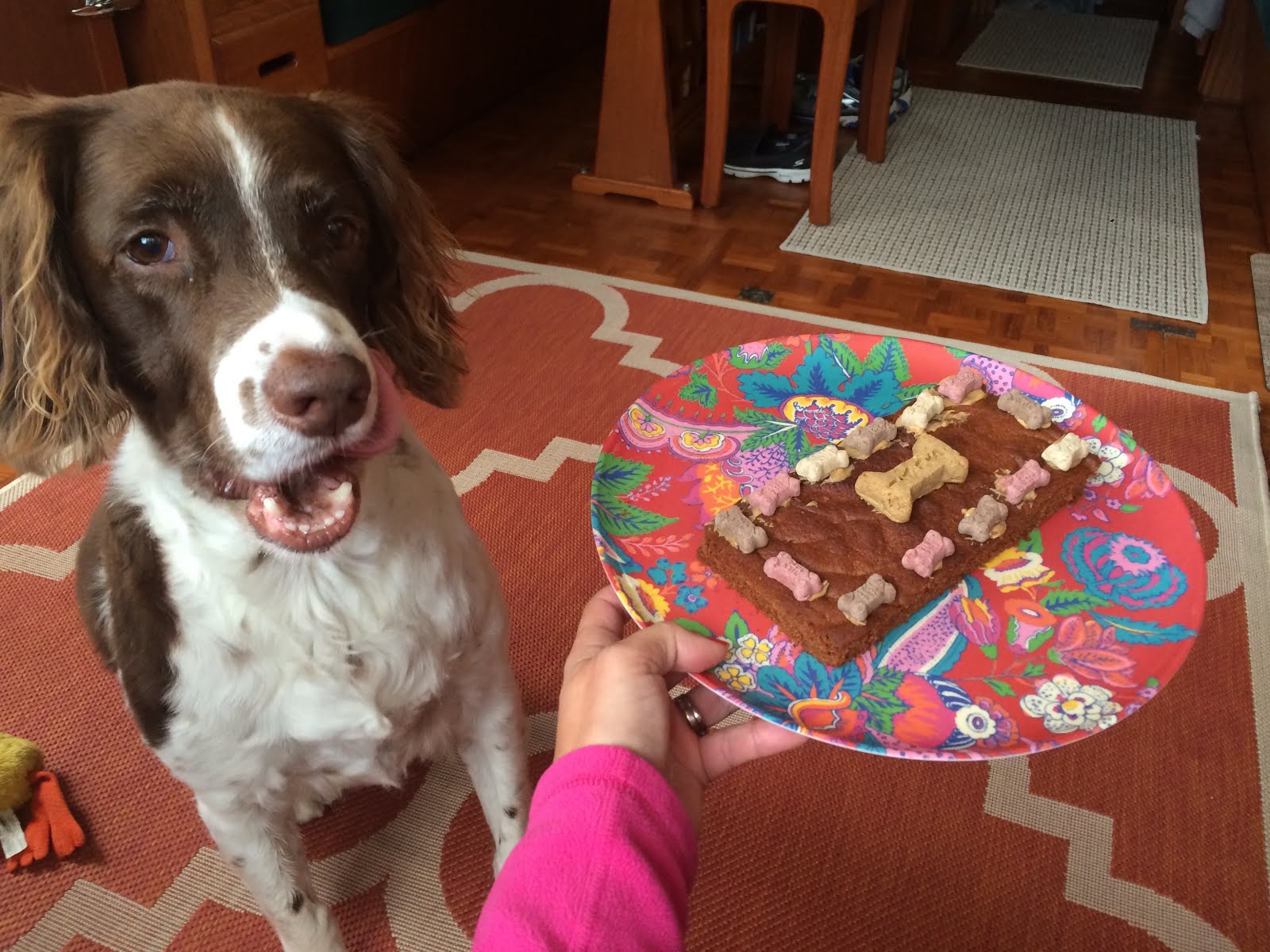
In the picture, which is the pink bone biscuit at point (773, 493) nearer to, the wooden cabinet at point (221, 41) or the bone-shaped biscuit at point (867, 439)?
the bone-shaped biscuit at point (867, 439)

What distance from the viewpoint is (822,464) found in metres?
1.21

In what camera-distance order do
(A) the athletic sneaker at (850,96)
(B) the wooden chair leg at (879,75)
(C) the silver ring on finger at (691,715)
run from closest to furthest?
(C) the silver ring on finger at (691,715) → (B) the wooden chair leg at (879,75) → (A) the athletic sneaker at (850,96)

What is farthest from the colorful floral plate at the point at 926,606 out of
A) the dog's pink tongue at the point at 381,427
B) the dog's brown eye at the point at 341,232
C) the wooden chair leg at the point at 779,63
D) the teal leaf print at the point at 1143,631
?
the wooden chair leg at the point at 779,63

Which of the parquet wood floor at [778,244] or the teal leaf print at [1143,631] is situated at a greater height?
the teal leaf print at [1143,631]

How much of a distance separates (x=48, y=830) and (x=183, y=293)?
3.13 ft

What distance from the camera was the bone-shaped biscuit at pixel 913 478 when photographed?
46.1 inches

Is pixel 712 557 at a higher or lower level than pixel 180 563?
lower

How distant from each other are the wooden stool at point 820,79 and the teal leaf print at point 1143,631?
2.13m

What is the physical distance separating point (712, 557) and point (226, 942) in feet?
2.73

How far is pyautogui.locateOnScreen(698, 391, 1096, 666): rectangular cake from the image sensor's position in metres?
1.06

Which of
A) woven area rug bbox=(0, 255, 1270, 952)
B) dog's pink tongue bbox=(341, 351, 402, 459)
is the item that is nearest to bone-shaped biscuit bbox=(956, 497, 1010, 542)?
woven area rug bbox=(0, 255, 1270, 952)

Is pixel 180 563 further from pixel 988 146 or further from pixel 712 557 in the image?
pixel 988 146

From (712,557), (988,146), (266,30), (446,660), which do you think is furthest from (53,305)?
(988,146)

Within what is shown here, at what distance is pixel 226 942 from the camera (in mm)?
1243
